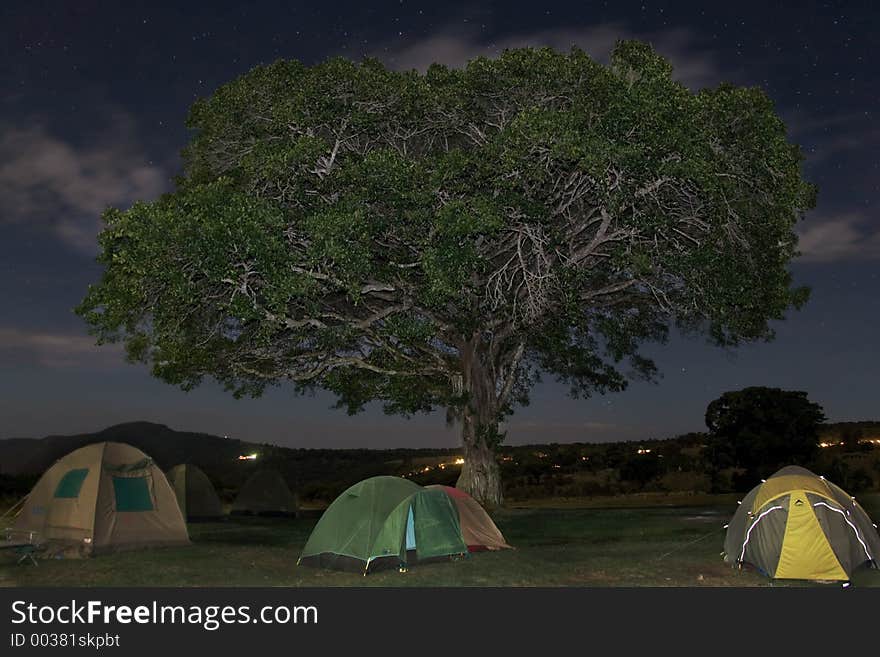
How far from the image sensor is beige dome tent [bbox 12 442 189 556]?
17.0 metres

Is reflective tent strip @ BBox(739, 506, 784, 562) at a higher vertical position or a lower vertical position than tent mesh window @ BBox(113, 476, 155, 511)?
lower

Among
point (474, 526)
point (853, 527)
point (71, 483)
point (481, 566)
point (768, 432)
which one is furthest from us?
point (768, 432)

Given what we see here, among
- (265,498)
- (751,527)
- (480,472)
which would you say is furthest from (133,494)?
(751,527)

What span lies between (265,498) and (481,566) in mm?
16130

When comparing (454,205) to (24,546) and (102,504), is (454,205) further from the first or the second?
(24,546)

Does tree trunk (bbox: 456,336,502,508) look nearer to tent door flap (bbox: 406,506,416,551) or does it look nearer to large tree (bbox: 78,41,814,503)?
large tree (bbox: 78,41,814,503)

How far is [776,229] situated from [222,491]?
121 feet

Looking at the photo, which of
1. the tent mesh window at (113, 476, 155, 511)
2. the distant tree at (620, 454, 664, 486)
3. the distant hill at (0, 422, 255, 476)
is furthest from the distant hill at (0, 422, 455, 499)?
the tent mesh window at (113, 476, 155, 511)

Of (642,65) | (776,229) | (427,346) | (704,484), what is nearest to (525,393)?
(427,346)

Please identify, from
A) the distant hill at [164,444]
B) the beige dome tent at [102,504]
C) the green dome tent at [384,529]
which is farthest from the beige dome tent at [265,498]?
the distant hill at [164,444]

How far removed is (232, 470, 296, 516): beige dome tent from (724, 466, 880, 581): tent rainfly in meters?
18.4

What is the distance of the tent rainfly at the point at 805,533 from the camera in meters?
13.4

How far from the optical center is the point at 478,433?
26812 millimetres

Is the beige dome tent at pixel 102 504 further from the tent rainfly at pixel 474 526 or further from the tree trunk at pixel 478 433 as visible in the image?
the tree trunk at pixel 478 433
